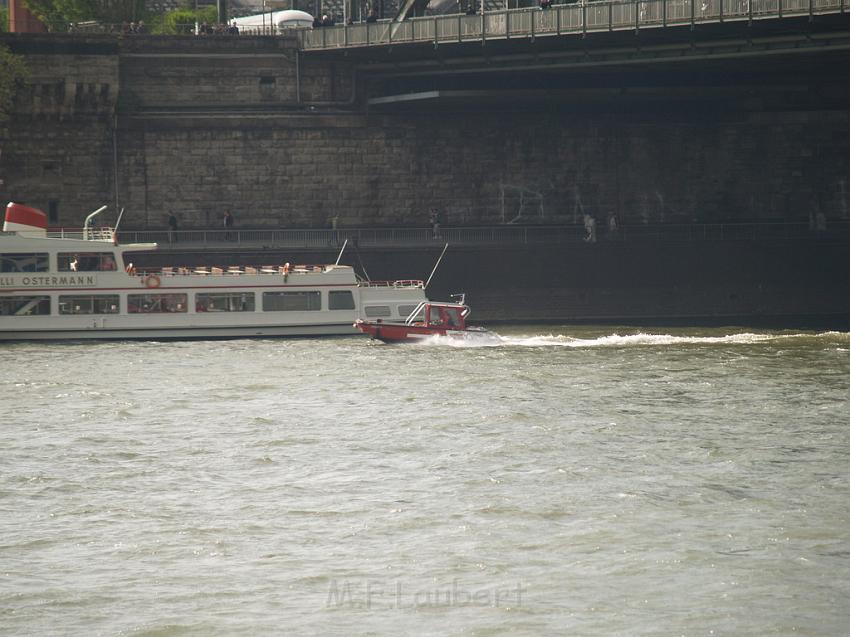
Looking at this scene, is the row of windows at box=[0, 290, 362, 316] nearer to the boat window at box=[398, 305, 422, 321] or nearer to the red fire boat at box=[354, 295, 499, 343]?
the boat window at box=[398, 305, 422, 321]

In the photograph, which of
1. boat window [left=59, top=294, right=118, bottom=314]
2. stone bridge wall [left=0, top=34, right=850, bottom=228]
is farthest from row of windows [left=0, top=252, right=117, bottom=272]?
stone bridge wall [left=0, top=34, right=850, bottom=228]

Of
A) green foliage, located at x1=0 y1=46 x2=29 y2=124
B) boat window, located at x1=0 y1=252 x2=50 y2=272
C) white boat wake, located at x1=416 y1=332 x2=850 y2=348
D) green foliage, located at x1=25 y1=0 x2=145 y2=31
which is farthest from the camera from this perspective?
green foliage, located at x1=25 y1=0 x2=145 y2=31

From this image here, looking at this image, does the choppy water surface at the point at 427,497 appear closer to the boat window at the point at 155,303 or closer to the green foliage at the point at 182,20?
the boat window at the point at 155,303

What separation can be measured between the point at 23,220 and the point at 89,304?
299 centimetres

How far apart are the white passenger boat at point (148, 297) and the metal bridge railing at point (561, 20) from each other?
9052mm

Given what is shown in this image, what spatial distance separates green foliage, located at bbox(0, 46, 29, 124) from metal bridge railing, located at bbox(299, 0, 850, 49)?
9279 millimetres

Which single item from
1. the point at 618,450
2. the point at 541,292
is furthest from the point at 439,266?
the point at 618,450

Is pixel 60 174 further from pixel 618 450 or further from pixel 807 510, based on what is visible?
pixel 807 510

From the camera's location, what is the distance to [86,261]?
44719mm

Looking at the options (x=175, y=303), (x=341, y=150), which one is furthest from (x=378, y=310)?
(x=341, y=150)

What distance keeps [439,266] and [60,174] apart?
12980 millimetres

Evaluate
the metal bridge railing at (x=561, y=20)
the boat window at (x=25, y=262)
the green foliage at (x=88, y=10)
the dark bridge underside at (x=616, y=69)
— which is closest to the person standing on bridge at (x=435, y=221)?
the dark bridge underside at (x=616, y=69)

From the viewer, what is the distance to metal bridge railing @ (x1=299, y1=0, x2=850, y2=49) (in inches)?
1687

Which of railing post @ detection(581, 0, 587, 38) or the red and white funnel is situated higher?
railing post @ detection(581, 0, 587, 38)
